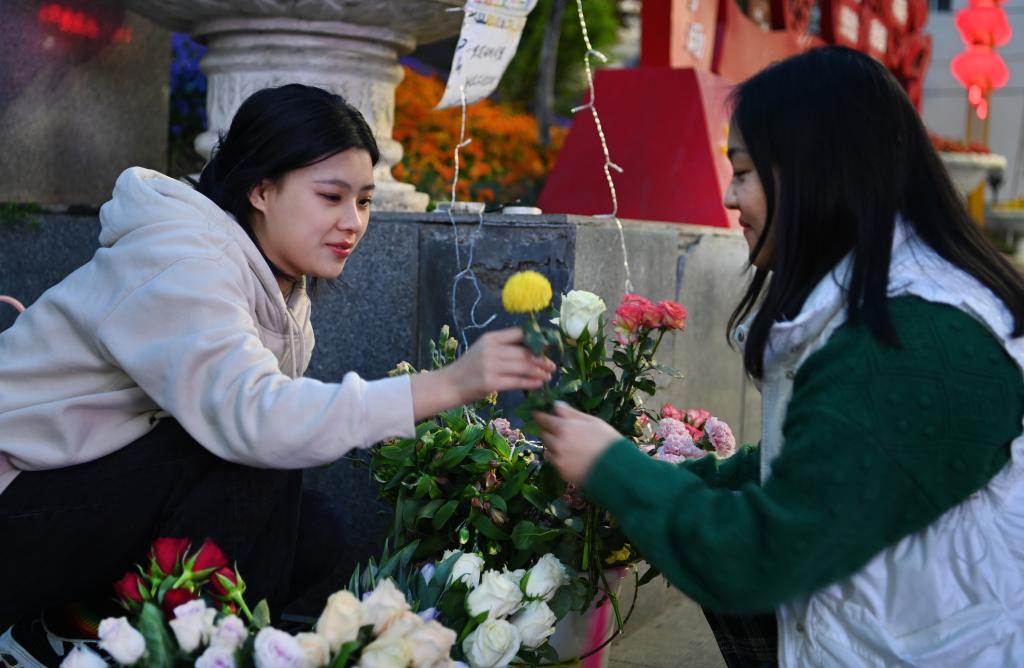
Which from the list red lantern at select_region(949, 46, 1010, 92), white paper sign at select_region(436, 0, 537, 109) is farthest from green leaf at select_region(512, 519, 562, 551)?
red lantern at select_region(949, 46, 1010, 92)

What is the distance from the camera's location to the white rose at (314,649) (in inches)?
64.0

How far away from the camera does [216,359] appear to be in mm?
1898

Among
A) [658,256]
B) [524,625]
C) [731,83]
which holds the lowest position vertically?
[524,625]

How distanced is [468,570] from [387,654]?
1.43 ft

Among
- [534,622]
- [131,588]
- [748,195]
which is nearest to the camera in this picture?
[131,588]

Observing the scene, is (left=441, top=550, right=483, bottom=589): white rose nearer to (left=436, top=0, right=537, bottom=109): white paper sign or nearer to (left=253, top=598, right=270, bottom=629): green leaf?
(left=253, top=598, right=270, bottom=629): green leaf

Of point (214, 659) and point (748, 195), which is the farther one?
point (748, 195)

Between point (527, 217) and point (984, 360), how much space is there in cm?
149

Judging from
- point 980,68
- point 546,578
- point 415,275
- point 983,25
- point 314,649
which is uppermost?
point 983,25

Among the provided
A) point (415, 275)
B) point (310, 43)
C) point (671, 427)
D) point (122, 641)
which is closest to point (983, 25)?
point (310, 43)

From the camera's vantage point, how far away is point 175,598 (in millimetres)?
1701

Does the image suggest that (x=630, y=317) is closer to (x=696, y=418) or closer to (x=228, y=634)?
(x=696, y=418)

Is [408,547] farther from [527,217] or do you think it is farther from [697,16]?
[697,16]

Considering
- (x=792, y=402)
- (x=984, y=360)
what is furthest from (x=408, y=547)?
(x=984, y=360)
